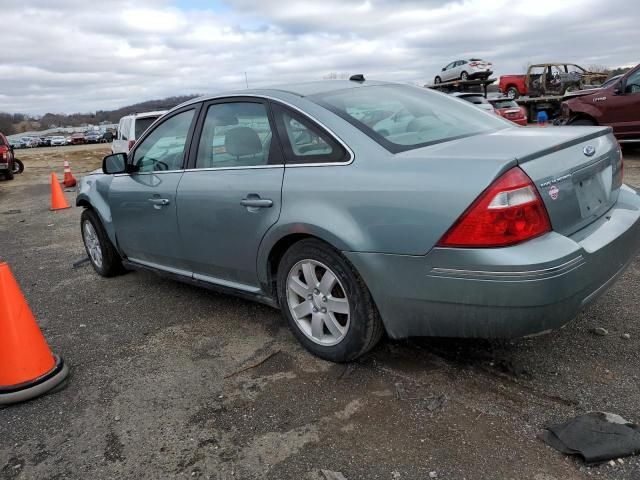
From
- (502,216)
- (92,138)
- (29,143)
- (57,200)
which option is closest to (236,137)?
(502,216)

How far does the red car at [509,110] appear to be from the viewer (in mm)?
16562

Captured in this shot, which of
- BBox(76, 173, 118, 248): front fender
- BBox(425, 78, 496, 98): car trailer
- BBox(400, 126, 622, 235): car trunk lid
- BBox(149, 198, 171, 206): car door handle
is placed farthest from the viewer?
BBox(425, 78, 496, 98): car trailer

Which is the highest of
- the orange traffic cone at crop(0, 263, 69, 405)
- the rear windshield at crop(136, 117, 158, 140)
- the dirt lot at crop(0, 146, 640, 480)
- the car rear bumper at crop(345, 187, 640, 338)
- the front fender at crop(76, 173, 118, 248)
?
the rear windshield at crop(136, 117, 158, 140)

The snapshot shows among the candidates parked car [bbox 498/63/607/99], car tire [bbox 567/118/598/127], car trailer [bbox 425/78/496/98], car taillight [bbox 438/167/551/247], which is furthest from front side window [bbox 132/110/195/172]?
car trailer [bbox 425/78/496/98]

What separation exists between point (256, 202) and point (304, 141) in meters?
0.46

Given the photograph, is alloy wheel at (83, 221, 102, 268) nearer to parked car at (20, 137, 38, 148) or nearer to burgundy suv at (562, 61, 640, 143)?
burgundy suv at (562, 61, 640, 143)

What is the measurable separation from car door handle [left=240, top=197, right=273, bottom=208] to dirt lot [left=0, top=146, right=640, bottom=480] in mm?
948

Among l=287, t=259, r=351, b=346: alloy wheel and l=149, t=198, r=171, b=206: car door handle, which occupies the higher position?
l=149, t=198, r=171, b=206: car door handle

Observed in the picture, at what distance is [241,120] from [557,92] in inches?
941

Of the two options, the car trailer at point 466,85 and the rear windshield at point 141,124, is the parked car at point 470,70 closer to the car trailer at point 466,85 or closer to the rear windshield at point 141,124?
the car trailer at point 466,85

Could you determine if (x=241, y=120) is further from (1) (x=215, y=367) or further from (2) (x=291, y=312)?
(1) (x=215, y=367)

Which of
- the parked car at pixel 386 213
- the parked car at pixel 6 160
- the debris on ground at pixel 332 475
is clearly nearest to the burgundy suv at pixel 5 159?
the parked car at pixel 6 160

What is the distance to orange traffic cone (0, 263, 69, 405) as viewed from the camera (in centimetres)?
311

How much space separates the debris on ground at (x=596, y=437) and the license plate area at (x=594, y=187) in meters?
0.97
